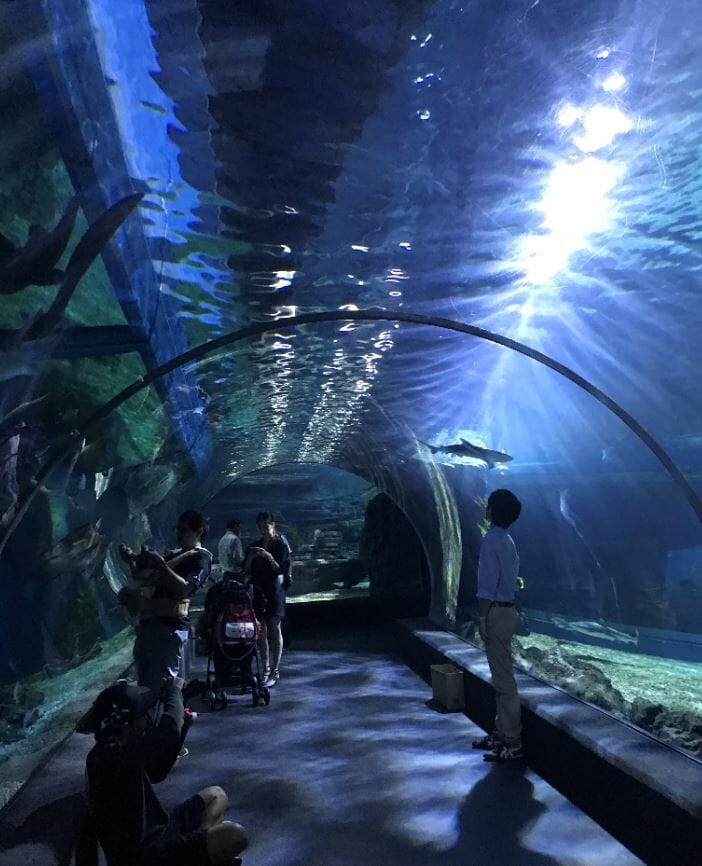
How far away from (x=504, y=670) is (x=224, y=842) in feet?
9.93

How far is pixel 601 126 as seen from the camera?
5.60m

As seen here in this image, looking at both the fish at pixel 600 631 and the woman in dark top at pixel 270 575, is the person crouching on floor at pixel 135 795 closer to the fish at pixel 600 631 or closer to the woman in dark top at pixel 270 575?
the woman in dark top at pixel 270 575

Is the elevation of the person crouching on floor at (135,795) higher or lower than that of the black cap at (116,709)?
lower

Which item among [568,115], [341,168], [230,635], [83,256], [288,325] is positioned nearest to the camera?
[83,256]

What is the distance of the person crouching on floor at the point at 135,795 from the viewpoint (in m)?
3.01

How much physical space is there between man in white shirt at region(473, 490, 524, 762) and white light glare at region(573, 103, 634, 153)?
3016 mm

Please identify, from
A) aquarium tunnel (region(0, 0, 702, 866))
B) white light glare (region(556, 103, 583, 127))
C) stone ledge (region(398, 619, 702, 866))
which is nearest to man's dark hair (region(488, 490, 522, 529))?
aquarium tunnel (region(0, 0, 702, 866))

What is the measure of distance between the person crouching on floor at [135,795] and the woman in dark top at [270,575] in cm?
581

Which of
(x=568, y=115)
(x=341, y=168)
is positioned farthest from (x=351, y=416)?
(x=568, y=115)

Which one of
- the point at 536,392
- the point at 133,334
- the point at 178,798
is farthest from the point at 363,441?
the point at 536,392

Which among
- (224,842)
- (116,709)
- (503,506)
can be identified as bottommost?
(224,842)

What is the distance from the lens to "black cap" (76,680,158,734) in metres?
3.14

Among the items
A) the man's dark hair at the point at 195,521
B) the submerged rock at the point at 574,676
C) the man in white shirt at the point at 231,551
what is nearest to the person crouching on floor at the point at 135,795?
the man's dark hair at the point at 195,521

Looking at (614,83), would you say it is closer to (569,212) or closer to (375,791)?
(569,212)
